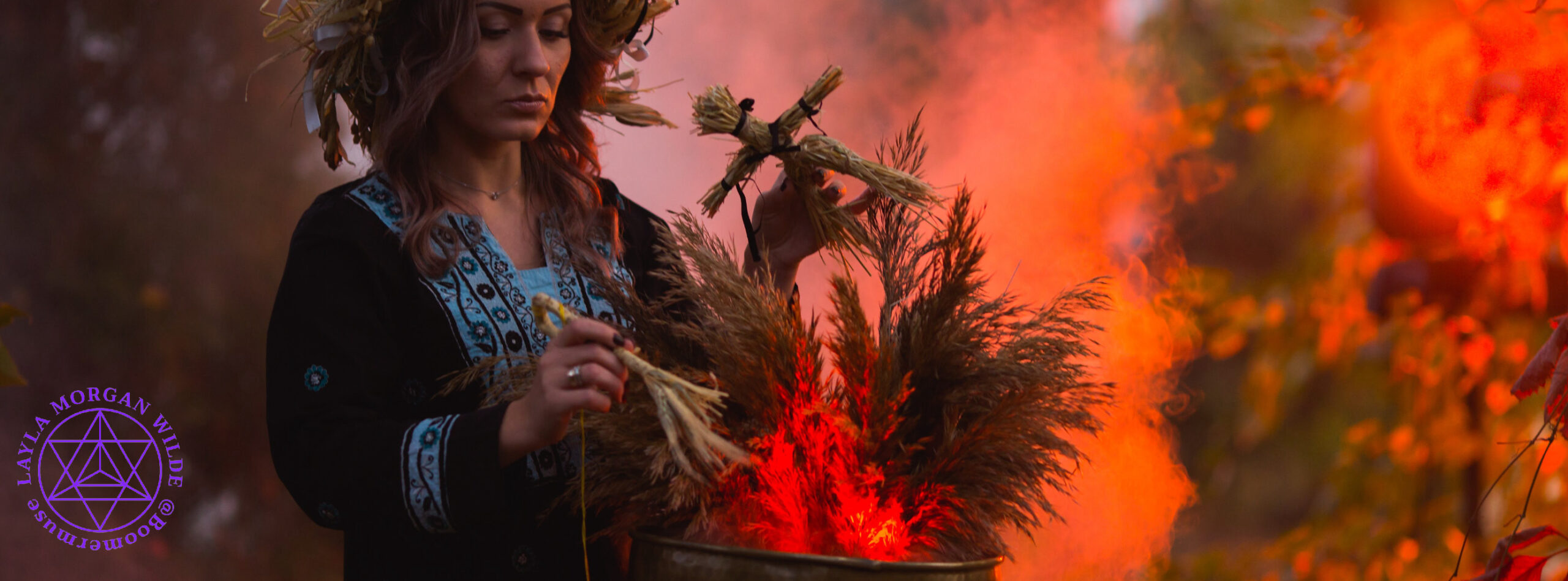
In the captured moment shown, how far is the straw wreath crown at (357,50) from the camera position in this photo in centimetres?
97

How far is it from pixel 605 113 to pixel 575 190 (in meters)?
0.11

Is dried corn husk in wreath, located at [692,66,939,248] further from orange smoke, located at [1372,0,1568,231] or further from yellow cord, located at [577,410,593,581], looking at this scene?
orange smoke, located at [1372,0,1568,231]

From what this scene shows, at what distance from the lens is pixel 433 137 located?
1.04m

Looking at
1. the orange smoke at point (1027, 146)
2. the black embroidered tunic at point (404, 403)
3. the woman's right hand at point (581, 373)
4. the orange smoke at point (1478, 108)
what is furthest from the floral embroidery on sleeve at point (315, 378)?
the orange smoke at point (1478, 108)

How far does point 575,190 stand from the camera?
1.10 metres

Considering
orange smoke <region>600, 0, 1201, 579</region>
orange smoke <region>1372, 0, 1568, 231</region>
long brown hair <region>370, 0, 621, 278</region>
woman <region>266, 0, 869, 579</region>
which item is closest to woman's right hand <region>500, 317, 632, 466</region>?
woman <region>266, 0, 869, 579</region>

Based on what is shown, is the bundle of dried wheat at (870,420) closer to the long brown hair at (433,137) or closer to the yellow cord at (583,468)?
the yellow cord at (583,468)

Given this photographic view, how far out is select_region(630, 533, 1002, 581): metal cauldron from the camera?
0.65 meters

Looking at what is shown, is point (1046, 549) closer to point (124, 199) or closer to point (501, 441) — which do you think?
point (501, 441)

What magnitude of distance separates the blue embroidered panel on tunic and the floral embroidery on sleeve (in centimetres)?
11

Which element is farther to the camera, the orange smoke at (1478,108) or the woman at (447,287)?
the orange smoke at (1478,108)

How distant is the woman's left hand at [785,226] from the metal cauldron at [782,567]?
0.41 metres

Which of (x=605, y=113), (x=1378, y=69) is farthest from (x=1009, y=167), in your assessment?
(x=605, y=113)

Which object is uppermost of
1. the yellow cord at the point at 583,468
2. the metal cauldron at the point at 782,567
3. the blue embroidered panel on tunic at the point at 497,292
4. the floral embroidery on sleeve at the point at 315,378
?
the blue embroidered panel on tunic at the point at 497,292
